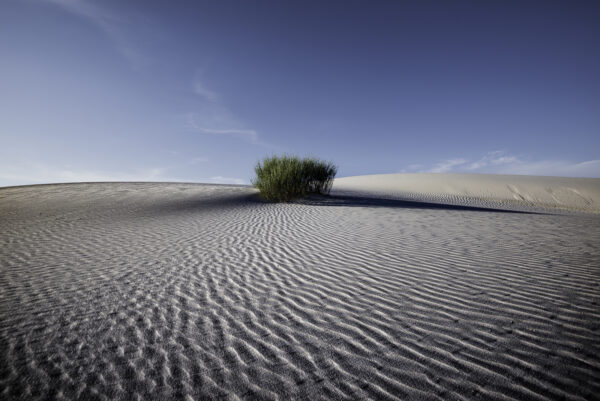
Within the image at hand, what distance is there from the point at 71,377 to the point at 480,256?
5147 millimetres

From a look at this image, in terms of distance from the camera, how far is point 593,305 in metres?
2.56

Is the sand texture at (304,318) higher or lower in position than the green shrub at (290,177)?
lower

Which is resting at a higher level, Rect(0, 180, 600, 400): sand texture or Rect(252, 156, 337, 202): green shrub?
Rect(252, 156, 337, 202): green shrub

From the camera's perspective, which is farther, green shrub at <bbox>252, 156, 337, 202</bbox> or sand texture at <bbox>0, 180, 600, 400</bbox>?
green shrub at <bbox>252, 156, 337, 202</bbox>

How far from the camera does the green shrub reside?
12.4 metres

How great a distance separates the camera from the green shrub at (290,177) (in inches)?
488

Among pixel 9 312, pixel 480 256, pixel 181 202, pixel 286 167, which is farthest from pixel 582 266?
pixel 181 202

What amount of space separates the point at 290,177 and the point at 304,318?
10.2 m

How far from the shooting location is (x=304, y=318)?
2.56 metres

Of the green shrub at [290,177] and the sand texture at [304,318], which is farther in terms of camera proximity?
the green shrub at [290,177]

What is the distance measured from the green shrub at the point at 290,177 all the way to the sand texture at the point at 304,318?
22.8ft

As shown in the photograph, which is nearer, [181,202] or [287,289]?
[287,289]

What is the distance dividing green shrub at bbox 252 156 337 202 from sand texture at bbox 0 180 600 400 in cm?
695

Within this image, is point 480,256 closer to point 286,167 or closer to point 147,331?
point 147,331
